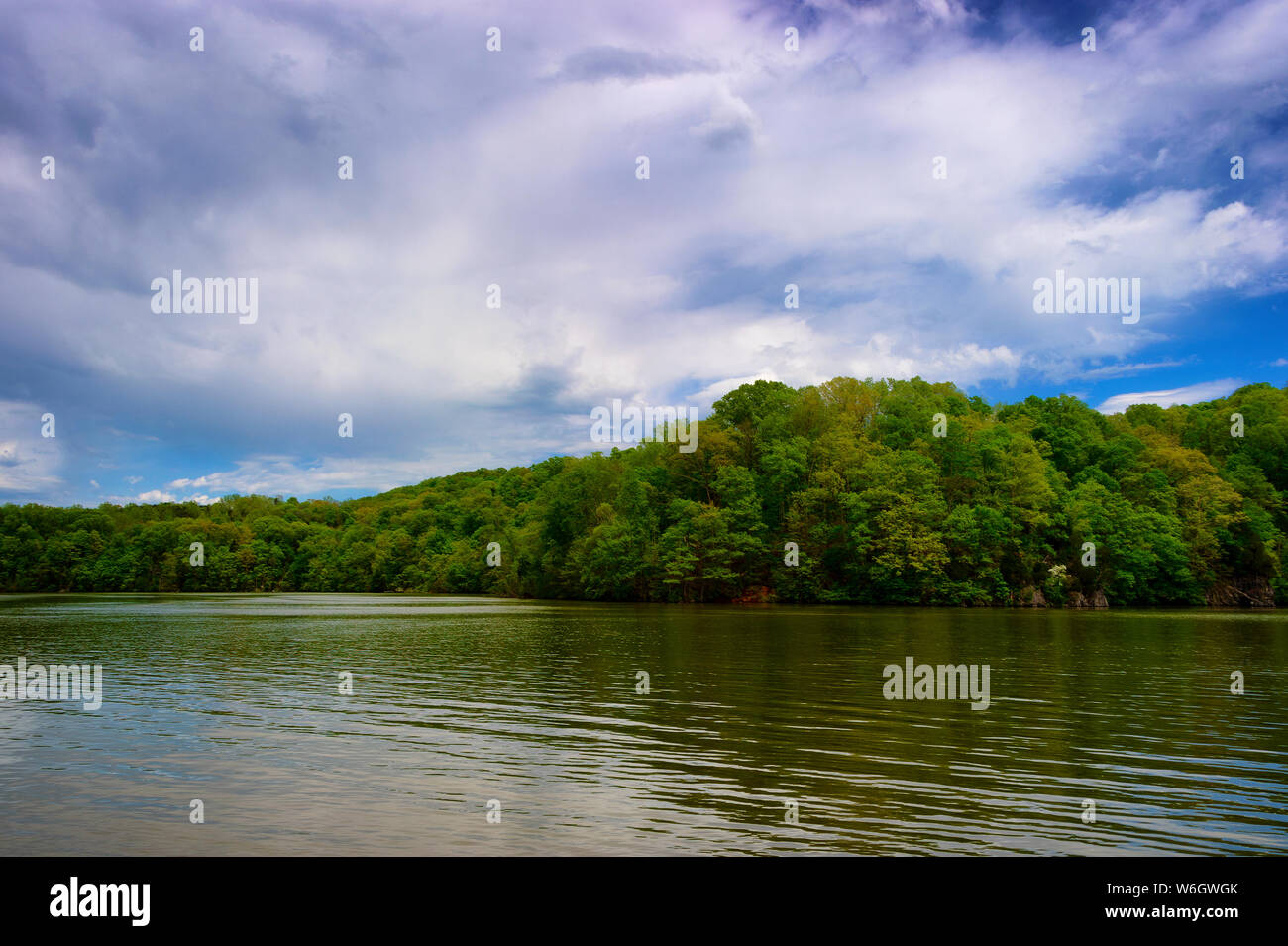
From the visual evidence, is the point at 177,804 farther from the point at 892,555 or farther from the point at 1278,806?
the point at 892,555

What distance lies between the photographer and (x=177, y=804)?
12727 millimetres

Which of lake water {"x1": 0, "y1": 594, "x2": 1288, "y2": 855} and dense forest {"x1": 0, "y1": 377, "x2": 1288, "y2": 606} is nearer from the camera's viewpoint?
lake water {"x1": 0, "y1": 594, "x2": 1288, "y2": 855}

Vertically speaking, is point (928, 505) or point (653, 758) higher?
point (928, 505)

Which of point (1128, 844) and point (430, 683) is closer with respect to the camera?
point (1128, 844)

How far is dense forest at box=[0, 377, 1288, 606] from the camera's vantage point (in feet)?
280

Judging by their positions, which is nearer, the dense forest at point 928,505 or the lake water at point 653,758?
the lake water at point 653,758

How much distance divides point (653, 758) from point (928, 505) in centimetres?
7512

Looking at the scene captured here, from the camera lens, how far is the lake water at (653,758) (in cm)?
1115

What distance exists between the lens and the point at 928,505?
85.1 metres

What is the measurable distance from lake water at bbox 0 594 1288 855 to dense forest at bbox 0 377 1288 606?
175 ft

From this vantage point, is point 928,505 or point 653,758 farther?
point 928,505

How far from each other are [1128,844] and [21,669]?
114 feet

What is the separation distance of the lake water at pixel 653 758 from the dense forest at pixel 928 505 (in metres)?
53.3
